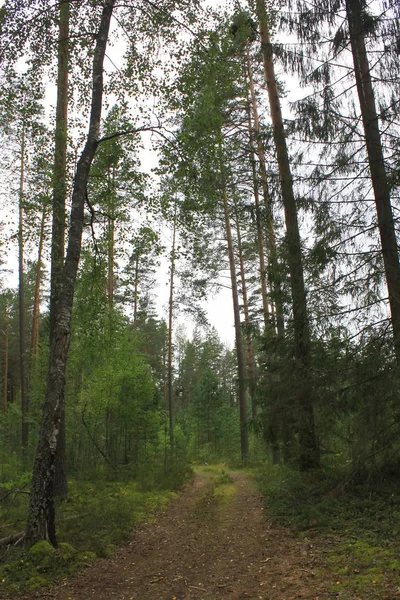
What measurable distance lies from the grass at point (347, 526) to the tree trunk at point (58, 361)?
11.6 feet


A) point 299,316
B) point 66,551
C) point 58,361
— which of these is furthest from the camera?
point 299,316

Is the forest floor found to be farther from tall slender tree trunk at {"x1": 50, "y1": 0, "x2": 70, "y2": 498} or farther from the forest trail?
tall slender tree trunk at {"x1": 50, "y1": 0, "x2": 70, "y2": 498}

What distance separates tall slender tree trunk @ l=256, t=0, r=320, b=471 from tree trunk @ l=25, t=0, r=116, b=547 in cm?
391

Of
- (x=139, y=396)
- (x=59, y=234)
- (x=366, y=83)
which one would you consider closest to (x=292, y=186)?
(x=366, y=83)

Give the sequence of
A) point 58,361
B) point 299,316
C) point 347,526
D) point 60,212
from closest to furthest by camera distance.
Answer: point 347,526
point 58,361
point 299,316
point 60,212

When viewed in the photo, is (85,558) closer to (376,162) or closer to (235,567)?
(235,567)

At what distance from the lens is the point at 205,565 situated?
5.12m

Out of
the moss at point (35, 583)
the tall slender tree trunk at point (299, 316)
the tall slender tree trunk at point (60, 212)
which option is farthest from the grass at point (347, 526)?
the tall slender tree trunk at point (60, 212)

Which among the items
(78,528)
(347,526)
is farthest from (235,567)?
(78,528)

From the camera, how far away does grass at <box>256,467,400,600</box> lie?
3.62 meters

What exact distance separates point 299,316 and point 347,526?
3.64 metres

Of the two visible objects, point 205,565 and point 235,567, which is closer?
point 235,567

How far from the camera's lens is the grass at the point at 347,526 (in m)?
3.62

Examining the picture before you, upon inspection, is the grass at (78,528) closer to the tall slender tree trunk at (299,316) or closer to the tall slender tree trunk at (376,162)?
the tall slender tree trunk at (299,316)
